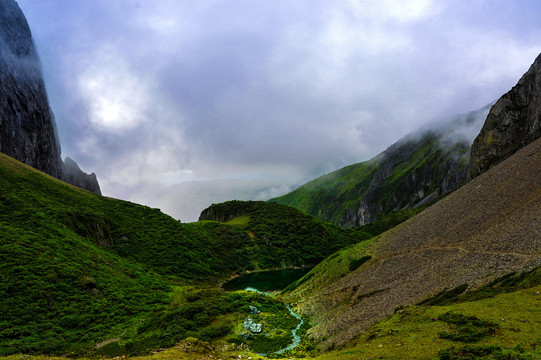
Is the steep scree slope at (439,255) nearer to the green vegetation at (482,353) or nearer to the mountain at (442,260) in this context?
the mountain at (442,260)

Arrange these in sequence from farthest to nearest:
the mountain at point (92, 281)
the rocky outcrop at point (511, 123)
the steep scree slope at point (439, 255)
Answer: the rocky outcrop at point (511, 123) → the mountain at point (92, 281) → the steep scree slope at point (439, 255)

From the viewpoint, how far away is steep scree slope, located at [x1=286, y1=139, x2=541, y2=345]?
36188mm

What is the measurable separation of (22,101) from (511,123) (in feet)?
733

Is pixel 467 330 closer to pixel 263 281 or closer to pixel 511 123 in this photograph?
pixel 511 123

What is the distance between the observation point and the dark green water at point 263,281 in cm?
11075

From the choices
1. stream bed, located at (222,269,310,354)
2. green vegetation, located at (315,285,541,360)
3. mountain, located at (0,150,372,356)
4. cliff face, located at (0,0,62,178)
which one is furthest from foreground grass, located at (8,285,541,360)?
cliff face, located at (0,0,62,178)

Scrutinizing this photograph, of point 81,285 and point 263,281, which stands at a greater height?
point 81,285

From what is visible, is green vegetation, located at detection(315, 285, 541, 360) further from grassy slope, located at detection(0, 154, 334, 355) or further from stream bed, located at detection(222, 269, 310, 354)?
stream bed, located at detection(222, 269, 310, 354)

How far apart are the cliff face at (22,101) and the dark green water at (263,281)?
411ft

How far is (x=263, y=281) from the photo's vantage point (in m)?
126

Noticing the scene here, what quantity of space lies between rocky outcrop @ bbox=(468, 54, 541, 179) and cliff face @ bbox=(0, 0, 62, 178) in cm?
19979

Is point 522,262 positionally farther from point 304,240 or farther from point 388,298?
point 304,240

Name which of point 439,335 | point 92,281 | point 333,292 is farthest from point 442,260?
point 92,281

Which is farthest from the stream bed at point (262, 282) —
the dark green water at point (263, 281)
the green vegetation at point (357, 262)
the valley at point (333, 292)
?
the green vegetation at point (357, 262)
